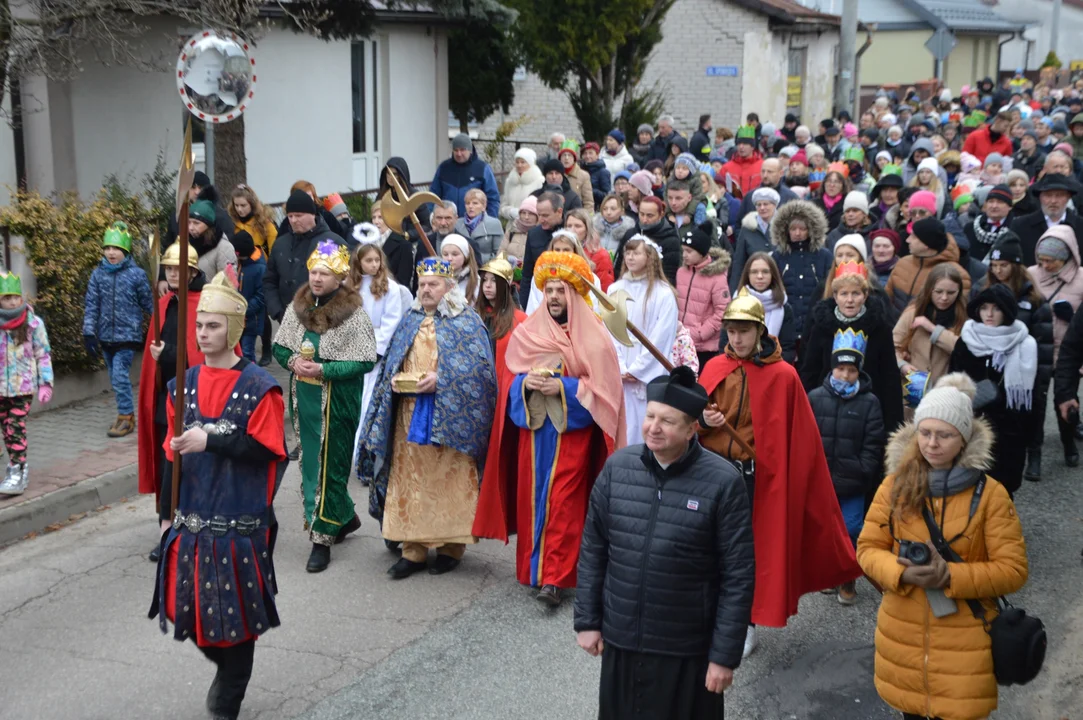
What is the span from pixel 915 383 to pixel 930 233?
142cm

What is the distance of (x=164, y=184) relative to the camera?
1380cm

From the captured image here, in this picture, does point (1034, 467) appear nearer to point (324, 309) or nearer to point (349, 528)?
point (349, 528)

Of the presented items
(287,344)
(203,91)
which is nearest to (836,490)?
(287,344)

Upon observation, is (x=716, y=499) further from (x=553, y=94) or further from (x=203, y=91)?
(x=553, y=94)

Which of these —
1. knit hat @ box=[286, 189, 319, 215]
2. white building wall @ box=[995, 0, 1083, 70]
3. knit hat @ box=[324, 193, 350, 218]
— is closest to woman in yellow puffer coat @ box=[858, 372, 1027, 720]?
knit hat @ box=[286, 189, 319, 215]

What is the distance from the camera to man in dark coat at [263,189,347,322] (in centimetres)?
965

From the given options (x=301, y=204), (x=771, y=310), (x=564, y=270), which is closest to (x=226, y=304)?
(x=564, y=270)

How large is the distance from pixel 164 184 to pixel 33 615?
7746mm

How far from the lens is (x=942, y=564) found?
4.69 meters

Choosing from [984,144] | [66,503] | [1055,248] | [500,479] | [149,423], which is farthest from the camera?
[984,144]

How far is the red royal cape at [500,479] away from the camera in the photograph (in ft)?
23.9

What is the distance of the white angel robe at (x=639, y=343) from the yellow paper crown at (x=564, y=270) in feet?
2.43

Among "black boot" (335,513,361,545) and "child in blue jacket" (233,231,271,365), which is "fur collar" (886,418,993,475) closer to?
"black boot" (335,513,361,545)

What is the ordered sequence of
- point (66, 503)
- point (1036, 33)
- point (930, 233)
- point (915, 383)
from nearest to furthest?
point (915, 383) → point (66, 503) → point (930, 233) → point (1036, 33)
